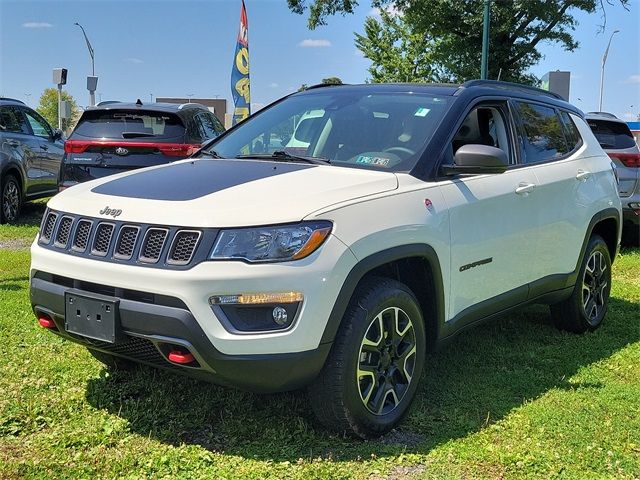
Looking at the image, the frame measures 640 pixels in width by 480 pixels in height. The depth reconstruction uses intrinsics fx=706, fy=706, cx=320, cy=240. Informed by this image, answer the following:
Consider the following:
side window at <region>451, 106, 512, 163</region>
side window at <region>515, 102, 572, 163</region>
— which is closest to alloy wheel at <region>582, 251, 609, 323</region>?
side window at <region>515, 102, 572, 163</region>

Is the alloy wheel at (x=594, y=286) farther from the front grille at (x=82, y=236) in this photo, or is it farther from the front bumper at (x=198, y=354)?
the front grille at (x=82, y=236)

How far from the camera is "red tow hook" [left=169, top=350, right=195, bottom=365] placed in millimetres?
3014

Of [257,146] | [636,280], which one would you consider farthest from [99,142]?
[636,280]

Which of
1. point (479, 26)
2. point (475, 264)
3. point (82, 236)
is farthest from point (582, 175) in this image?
point (479, 26)

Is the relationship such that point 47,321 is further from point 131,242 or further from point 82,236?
point 131,242

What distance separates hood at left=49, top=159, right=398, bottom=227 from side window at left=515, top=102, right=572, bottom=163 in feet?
5.19

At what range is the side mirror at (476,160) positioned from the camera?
3.74m

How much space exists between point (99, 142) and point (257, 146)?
14.5 feet

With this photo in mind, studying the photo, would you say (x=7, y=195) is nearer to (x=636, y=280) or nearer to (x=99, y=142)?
(x=99, y=142)

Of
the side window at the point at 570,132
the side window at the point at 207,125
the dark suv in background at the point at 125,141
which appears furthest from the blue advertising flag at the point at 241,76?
the side window at the point at 570,132

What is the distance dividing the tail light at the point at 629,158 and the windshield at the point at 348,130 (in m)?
5.85

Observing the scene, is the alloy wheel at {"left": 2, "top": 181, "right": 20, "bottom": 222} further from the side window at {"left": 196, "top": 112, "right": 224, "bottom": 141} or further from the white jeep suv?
the white jeep suv

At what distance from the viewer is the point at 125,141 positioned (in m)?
8.14

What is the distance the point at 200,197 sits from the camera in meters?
3.13
